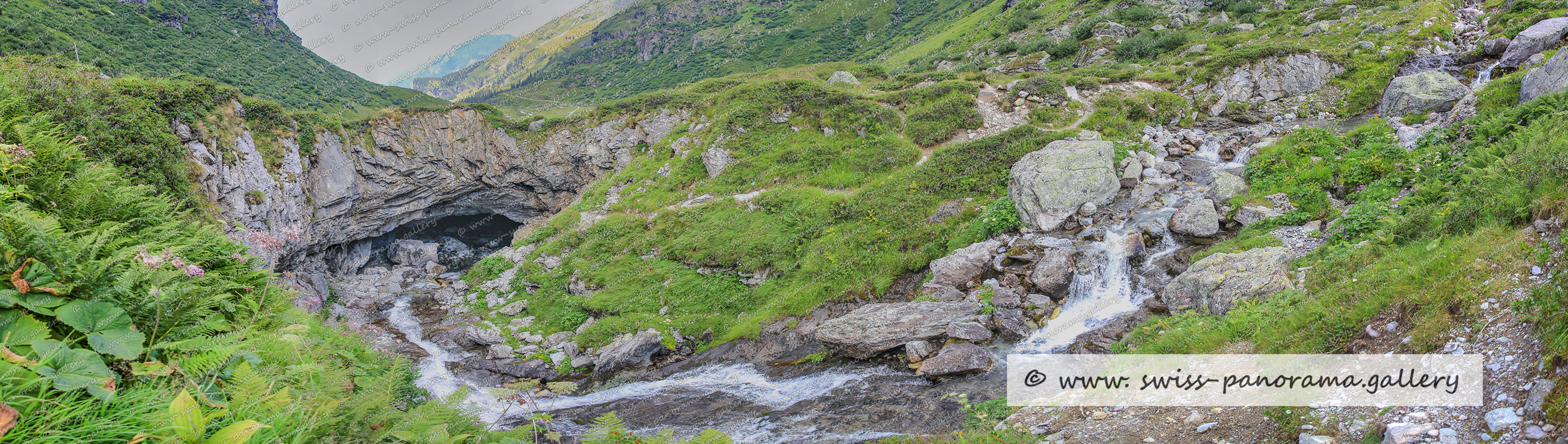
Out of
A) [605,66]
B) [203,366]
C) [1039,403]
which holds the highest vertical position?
[605,66]

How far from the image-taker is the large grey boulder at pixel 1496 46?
23344 mm

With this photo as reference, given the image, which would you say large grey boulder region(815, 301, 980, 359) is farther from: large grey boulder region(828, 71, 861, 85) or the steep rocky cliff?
large grey boulder region(828, 71, 861, 85)

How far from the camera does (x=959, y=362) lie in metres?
12.7

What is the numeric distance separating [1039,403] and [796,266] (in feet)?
37.8

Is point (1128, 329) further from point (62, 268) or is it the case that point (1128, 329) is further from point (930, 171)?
point (62, 268)

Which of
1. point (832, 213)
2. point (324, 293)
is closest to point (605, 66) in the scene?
point (324, 293)

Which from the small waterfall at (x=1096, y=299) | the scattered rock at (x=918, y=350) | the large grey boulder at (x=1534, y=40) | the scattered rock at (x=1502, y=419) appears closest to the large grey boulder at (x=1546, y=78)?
the large grey boulder at (x=1534, y=40)

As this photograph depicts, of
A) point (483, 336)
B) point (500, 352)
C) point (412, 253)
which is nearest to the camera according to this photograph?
point (500, 352)

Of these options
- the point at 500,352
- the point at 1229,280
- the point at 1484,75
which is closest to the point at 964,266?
the point at 1229,280

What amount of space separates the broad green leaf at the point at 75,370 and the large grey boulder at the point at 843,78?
3756 centimetres

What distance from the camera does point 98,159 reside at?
14.3 meters

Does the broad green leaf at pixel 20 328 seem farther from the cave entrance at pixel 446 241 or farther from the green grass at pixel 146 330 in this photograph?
the cave entrance at pixel 446 241

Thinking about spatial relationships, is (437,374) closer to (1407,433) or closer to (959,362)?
(959,362)

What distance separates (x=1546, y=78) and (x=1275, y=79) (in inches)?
588
